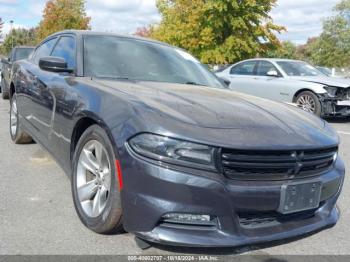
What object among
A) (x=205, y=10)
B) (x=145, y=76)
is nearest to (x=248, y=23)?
(x=205, y=10)

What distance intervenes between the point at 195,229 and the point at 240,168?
45cm

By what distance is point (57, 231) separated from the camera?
3303 millimetres

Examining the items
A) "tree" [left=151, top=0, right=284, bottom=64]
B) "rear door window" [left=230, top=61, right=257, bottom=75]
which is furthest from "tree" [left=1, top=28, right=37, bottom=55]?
"rear door window" [left=230, top=61, right=257, bottom=75]

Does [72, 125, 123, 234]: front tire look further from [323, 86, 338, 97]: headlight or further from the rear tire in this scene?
[323, 86, 338, 97]: headlight

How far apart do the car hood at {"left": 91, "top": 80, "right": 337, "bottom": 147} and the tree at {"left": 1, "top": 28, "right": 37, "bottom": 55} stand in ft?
248

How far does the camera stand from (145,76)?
4.08m

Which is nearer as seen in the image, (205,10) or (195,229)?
(195,229)

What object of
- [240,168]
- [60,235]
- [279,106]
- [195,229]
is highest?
[279,106]

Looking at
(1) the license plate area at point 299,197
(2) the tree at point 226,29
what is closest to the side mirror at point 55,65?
(1) the license plate area at point 299,197

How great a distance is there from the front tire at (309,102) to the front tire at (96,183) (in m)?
→ 7.76

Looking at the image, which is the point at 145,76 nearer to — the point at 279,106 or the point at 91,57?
the point at 91,57

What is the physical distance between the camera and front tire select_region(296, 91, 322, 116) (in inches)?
401

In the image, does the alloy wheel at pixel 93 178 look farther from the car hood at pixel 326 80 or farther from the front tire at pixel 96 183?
the car hood at pixel 326 80

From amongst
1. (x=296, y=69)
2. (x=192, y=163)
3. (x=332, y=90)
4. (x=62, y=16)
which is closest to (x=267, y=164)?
(x=192, y=163)
